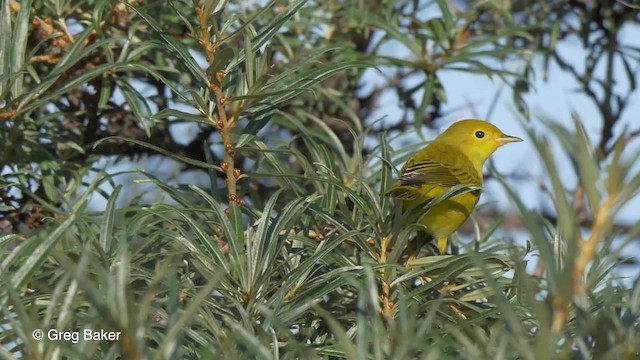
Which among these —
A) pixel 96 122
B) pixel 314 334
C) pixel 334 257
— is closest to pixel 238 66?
pixel 334 257

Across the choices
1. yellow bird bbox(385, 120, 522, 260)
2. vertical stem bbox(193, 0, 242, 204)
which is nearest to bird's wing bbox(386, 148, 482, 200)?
yellow bird bbox(385, 120, 522, 260)

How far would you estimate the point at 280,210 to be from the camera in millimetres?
3201

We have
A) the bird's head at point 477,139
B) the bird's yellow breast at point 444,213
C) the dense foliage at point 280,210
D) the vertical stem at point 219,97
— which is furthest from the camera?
the bird's head at point 477,139

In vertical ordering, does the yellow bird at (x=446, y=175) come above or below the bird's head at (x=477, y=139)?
below

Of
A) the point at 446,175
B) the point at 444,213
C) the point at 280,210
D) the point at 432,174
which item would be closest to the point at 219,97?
the point at 280,210

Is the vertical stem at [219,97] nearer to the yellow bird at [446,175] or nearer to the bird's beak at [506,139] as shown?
the yellow bird at [446,175]

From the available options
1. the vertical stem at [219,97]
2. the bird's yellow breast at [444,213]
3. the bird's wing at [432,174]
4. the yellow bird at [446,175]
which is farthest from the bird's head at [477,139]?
the vertical stem at [219,97]

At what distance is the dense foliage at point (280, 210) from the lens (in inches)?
58.0

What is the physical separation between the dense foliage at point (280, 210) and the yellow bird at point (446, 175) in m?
0.14

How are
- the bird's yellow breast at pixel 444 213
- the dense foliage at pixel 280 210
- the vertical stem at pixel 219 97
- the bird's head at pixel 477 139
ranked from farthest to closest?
the bird's head at pixel 477 139, the bird's yellow breast at pixel 444 213, the vertical stem at pixel 219 97, the dense foliage at pixel 280 210

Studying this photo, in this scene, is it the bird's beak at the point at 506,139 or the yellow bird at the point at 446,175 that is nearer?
the yellow bird at the point at 446,175

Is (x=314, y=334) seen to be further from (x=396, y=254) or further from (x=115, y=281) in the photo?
(x=115, y=281)

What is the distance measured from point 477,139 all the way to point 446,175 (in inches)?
42.1

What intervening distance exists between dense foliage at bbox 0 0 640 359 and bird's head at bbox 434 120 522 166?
301 millimetres
